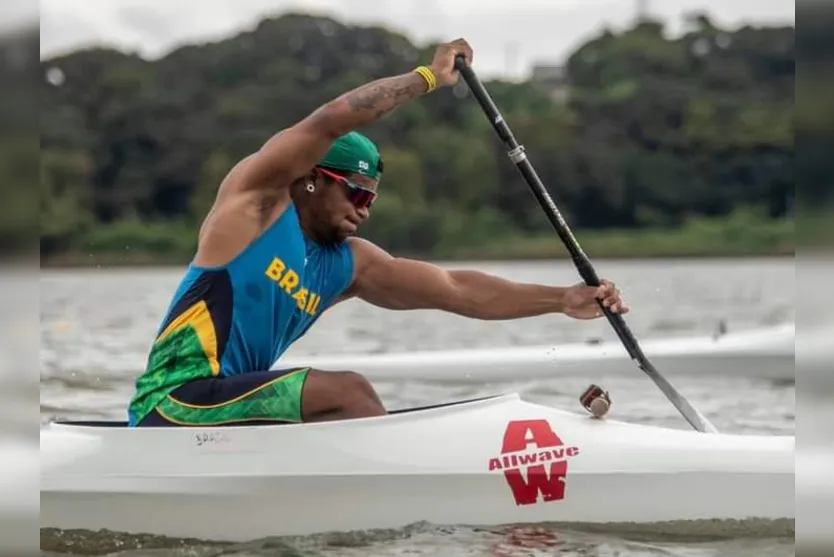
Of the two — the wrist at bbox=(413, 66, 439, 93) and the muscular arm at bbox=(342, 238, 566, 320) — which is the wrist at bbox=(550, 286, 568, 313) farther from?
the wrist at bbox=(413, 66, 439, 93)

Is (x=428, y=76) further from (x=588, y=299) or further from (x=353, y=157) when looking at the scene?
(x=588, y=299)

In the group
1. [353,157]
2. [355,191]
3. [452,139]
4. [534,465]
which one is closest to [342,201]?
[355,191]

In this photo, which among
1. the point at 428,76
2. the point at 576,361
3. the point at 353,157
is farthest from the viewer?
the point at 576,361

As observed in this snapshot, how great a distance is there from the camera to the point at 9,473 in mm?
1296

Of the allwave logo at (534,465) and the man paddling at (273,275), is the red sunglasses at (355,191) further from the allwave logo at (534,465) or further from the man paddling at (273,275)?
the allwave logo at (534,465)

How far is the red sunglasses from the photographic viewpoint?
4.55 m

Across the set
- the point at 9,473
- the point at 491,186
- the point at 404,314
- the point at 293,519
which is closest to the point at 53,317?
the point at 404,314

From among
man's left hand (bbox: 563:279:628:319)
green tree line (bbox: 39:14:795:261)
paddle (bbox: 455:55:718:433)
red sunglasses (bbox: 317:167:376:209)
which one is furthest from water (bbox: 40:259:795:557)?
green tree line (bbox: 39:14:795:261)

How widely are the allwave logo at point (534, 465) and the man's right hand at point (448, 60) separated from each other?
1.34 meters

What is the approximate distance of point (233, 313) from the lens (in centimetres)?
434

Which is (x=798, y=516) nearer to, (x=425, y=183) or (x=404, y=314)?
(x=404, y=314)

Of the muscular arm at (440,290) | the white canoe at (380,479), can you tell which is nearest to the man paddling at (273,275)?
the white canoe at (380,479)

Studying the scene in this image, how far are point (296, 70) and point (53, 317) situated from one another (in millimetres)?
40429

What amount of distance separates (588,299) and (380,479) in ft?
3.77
